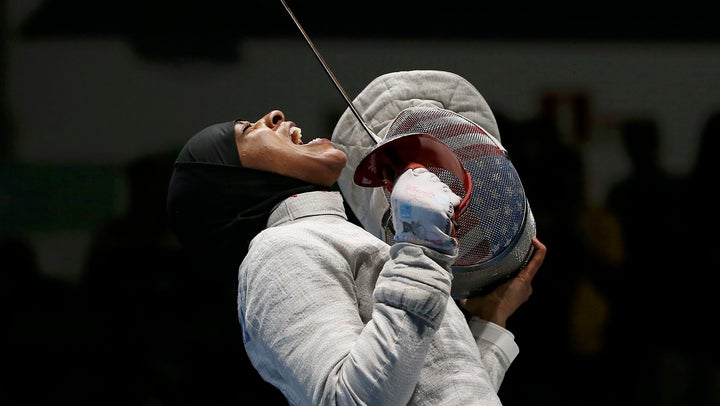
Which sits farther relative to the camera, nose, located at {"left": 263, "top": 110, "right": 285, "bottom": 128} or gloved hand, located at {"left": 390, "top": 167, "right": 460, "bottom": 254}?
nose, located at {"left": 263, "top": 110, "right": 285, "bottom": 128}

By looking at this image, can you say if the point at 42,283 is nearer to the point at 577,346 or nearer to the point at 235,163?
the point at 235,163

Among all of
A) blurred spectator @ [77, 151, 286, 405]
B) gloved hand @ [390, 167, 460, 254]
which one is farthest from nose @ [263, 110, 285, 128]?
blurred spectator @ [77, 151, 286, 405]

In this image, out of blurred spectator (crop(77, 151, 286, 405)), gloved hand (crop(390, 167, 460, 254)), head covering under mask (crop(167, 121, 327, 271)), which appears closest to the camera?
gloved hand (crop(390, 167, 460, 254))

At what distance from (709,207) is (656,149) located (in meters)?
0.15

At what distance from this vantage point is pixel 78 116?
159cm

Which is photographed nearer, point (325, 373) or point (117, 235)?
point (325, 373)

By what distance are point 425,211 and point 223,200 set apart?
0.33 m

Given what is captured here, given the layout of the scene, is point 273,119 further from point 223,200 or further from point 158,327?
point 158,327

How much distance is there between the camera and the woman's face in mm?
1074

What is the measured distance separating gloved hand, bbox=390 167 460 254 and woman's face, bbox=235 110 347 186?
245 millimetres

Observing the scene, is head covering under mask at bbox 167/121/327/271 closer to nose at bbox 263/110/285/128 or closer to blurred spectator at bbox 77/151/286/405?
nose at bbox 263/110/285/128

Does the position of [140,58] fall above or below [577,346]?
above

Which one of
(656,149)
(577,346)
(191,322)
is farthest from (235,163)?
(656,149)

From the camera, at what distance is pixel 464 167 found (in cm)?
102
